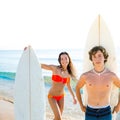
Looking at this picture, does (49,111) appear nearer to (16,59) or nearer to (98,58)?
(98,58)

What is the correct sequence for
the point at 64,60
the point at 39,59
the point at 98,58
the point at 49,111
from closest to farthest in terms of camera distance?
the point at 98,58
the point at 64,60
the point at 49,111
the point at 39,59

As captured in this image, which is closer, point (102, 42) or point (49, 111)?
point (102, 42)

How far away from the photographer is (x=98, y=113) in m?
3.98

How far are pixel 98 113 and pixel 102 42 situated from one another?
1.09 metres

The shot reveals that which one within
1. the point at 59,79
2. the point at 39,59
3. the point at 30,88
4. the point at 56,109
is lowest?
the point at 56,109

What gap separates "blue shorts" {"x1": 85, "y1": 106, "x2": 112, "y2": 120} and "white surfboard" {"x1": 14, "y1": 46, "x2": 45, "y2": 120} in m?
0.89

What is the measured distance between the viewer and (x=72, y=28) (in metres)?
25.0

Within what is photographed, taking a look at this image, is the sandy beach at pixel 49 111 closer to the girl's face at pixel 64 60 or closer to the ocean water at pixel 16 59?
the girl's face at pixel 64 60

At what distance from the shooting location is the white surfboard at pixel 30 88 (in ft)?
15.3

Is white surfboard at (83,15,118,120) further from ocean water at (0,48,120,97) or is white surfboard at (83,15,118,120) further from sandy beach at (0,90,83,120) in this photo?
ocean water at (0,48,120,97)

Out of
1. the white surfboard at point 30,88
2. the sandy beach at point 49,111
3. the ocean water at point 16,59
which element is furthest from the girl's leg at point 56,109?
the ocean water at point 16,59

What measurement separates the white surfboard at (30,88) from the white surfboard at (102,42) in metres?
0.64

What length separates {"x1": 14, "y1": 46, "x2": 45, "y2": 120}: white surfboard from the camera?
15.3 feet

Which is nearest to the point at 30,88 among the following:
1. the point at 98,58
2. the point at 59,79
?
the point at 59,79
